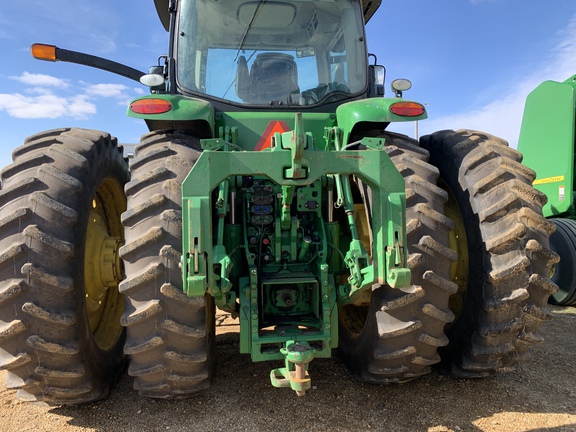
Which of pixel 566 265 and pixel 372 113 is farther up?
pixel 372 113

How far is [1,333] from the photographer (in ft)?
6.97

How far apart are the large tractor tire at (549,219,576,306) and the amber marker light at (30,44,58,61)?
5.86m

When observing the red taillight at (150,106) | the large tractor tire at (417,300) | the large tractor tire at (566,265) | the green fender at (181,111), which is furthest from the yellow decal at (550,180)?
the red taillight at (150,106)

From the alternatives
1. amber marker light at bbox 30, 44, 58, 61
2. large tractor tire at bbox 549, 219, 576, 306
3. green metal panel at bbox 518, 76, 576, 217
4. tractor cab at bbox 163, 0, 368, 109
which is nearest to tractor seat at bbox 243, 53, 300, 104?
tractor cab at bbox 163, 0, 368, 109

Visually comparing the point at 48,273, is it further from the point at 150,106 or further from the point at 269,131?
the point at 269,131

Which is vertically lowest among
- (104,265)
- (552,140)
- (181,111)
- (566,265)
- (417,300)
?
(566,265)

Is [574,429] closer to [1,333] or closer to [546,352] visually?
[546,352]

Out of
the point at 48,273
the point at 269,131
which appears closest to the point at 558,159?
the point at 269,131

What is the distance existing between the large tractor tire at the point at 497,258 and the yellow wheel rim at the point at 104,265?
219cm

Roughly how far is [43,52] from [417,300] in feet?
13.8

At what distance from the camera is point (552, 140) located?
19.4 ft

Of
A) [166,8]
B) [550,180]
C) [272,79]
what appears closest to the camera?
[272,79]

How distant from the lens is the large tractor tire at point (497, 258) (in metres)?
2.50

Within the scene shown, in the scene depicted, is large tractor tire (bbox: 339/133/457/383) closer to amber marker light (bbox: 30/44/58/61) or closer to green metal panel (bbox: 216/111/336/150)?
green metal panel (bbox: 216/111/336/150)
